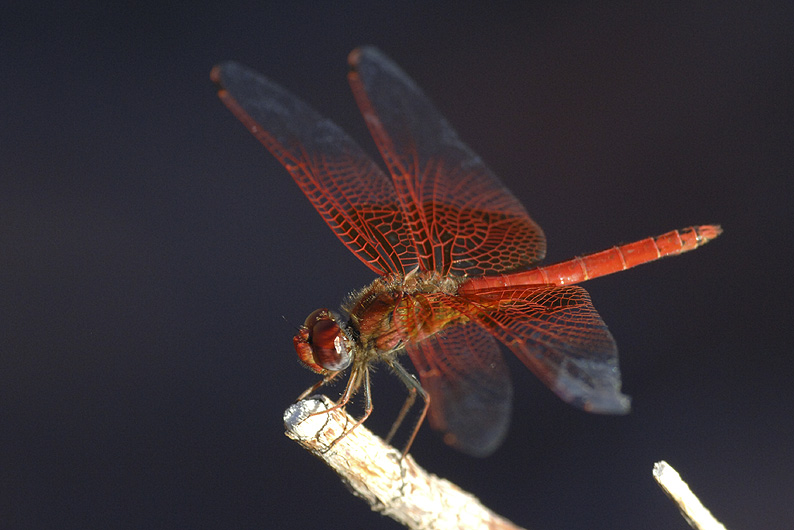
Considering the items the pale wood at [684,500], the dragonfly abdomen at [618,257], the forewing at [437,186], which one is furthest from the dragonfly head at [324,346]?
the pale wood at [684,500]

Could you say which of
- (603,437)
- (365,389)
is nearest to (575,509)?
(603,437)

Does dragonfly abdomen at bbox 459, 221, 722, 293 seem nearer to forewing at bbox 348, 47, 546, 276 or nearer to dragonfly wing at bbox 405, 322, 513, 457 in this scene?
forewing at bbox 348, 47, 546, 276

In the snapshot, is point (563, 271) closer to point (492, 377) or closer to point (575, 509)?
point (492, 377)

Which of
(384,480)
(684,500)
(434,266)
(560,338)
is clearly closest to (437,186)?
(434,266)

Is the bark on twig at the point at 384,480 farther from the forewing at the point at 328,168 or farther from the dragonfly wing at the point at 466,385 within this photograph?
the forewing at the point at 328,168

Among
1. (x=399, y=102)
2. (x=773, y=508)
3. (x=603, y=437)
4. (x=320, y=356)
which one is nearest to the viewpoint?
Answer: (x=320, y=356)

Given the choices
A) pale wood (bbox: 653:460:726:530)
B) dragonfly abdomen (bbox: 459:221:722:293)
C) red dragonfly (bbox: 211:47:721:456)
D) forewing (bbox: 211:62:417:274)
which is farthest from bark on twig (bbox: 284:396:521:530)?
dragonfly abdomen (bbox: 459:221:722:293)

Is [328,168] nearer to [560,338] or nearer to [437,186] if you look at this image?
[437,186]
